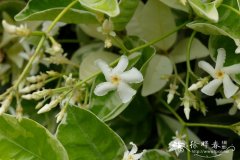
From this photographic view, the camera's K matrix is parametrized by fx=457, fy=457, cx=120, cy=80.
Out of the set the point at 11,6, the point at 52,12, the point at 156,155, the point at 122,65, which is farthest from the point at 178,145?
the point at 11,6

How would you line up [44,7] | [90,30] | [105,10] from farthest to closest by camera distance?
[90,30] → [44,7] → [105,10]

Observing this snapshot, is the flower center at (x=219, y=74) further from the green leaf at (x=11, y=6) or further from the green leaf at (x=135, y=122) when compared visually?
the green leaf at (x=11, y=6)

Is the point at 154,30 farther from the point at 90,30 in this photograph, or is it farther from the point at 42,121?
the point at 42,121

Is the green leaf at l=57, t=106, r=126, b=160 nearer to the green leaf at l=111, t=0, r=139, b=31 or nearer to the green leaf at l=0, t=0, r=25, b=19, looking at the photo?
the green leaf at l=111, t=0, r=139, b=31

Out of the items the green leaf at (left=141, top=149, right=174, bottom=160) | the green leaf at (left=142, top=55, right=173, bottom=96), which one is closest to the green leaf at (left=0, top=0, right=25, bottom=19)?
the green leaf at (left=142, top=55, right=173, bottom=96)

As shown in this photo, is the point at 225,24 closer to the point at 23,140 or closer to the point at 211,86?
the point at 211,86

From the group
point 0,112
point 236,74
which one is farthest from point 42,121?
point 236,74
